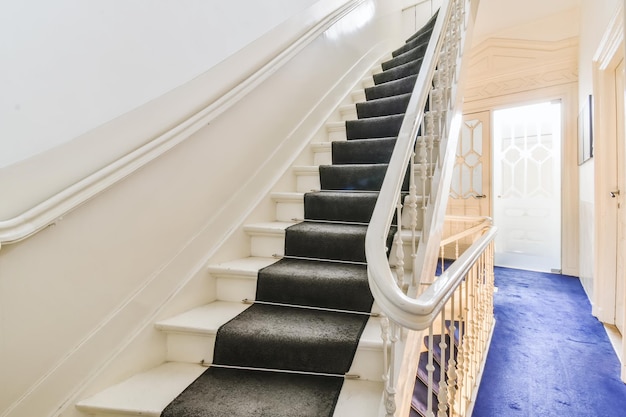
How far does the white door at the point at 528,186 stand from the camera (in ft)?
14.1

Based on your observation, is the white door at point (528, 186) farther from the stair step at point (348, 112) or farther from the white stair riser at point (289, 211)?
the white stair riser at point (289, 211)

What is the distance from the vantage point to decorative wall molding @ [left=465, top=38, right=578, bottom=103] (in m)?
4.02

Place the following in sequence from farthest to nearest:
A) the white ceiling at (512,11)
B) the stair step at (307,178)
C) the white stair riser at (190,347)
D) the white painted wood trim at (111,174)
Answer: the white ceiling at (512,11)
the stair step at (307,178)
the white stair riser at (190,347)
the white painted wood trim at (111,174)

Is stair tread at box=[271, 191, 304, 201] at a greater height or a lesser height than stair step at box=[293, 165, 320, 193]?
lesser

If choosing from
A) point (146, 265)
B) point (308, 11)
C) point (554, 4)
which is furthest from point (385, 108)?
point (554, 4)

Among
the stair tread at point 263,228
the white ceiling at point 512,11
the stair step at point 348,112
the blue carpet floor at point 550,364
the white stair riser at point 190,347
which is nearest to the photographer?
the white stair riser at point 190,347

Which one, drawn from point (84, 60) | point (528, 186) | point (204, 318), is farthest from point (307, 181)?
point (528, 186)

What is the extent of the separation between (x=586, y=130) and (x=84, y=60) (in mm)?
4094

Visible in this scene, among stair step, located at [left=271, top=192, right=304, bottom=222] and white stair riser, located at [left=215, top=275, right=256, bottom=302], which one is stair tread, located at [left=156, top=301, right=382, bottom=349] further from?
stair step, located at [left=271, top=192, right=304, bottom=222]

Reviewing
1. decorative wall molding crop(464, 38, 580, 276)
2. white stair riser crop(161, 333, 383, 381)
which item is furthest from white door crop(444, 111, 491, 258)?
white stair riser crop(161, 333, 383, 381)

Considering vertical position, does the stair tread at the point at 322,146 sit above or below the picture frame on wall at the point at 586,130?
below

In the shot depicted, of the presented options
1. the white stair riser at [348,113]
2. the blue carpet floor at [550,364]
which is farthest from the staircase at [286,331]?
the blue carpet floor at [550,364]

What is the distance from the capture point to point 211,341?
1.29m

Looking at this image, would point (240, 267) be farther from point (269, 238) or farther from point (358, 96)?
point (358, 96)
